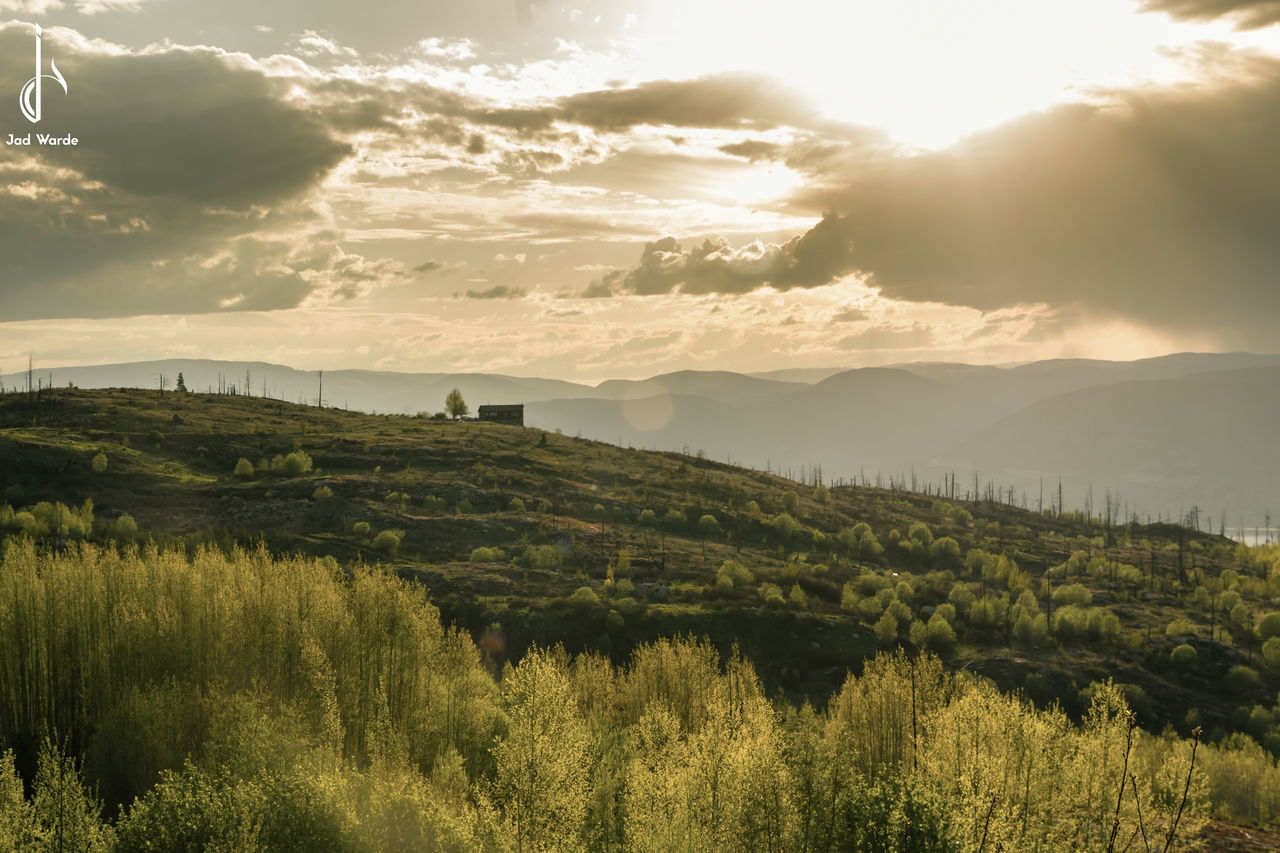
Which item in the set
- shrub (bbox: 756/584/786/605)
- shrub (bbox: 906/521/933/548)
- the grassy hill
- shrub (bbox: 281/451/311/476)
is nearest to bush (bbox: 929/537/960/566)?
the grassy hill

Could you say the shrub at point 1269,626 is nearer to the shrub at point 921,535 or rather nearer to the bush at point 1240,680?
the bush at point 1240,680

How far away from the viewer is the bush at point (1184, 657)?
127000 mm

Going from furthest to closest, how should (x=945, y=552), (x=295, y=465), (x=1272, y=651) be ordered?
(x=945, y=552) → (x=295, y=465) → (x=1272, y=651)

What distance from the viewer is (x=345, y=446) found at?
182 m

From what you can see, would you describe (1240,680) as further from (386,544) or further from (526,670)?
(386,544)

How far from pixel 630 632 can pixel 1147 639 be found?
85466 millimetres

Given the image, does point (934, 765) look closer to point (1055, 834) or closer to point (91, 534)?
point (1055, 834)

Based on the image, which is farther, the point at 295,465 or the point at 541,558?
the point at 295,465

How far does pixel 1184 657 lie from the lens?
419 feet

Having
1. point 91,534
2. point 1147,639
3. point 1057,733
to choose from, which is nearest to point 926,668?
point 1057,733

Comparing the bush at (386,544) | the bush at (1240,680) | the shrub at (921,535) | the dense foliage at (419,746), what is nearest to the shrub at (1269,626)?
the bush at (1240,680)

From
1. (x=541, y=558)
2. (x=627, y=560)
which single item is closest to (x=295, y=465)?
(x=541, y=558)

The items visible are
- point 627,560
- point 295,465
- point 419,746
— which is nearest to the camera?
point 419,746

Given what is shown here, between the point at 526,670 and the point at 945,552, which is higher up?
the point at 526,670
